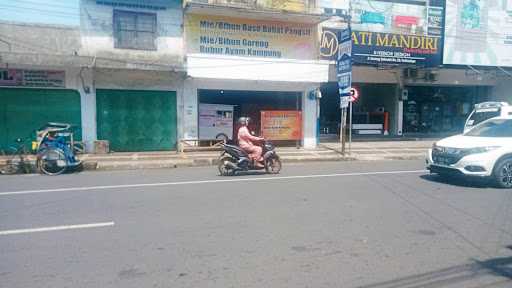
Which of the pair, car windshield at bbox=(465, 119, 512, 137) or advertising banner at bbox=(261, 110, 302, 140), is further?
advertising banner at bbox=(261, 110, 302, 140)

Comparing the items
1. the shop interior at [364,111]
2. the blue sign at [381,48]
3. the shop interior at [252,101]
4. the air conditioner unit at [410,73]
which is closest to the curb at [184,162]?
the shop interior at [252,101]

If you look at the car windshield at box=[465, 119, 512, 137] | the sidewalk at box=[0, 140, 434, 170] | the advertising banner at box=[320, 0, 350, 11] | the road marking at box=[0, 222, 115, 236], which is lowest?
the road marking at box=[0, 222, 115, 236]

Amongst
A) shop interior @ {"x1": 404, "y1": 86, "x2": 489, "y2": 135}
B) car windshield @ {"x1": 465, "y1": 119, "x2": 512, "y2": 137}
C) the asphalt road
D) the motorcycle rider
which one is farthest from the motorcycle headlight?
shop interior @ {"x1": 404, "y1": 86, "x2": 489, "y2": 135}

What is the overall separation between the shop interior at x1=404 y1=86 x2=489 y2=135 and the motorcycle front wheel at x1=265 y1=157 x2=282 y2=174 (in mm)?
15075

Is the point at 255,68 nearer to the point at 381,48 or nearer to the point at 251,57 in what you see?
the point at 251,57

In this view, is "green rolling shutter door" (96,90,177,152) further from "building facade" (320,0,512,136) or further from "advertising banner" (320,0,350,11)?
"advertising banner" (320,0,350,11)

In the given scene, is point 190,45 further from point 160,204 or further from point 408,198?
point 408,198

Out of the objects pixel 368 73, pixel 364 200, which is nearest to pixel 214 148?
pixel 364 200

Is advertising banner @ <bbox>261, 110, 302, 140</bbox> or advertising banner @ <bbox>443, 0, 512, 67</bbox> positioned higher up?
advertising banner @ <bbox>443, 0, 512, 67</bbox>

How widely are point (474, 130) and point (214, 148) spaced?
9.08 metres

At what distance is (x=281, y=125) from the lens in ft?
56.9

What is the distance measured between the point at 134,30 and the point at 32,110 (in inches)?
190

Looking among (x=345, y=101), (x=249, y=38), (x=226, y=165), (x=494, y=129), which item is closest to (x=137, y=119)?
→ (x=249, y=38)

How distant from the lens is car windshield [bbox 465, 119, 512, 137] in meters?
9.61
